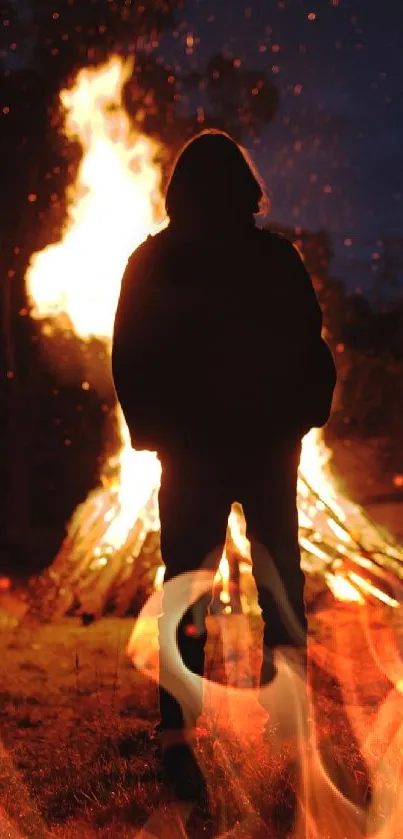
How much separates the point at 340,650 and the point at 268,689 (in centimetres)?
160

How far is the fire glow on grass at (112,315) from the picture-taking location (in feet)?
19.0

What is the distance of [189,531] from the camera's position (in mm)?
3072

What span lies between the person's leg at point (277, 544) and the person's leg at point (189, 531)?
0.13 meters

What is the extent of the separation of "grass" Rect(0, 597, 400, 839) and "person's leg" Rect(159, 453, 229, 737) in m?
0.26

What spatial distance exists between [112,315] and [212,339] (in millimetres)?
3145

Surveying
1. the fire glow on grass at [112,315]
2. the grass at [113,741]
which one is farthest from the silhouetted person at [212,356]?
the fire glow on grass at [112,315]

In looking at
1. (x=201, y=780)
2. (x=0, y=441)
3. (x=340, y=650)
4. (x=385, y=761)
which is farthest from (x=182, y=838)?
(x=0, y=441)

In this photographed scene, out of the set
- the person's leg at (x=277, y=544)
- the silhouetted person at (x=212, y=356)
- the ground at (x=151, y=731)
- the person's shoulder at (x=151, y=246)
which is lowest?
the ground at (x=151, y=731)

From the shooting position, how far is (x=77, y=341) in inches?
310

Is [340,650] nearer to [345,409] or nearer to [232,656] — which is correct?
[232,656]

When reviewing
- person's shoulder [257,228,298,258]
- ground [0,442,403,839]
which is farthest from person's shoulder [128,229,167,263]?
ground [0,442,403,839]

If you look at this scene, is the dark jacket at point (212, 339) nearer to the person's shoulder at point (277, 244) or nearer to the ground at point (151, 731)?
the person's shoulder at point (277, 244)
